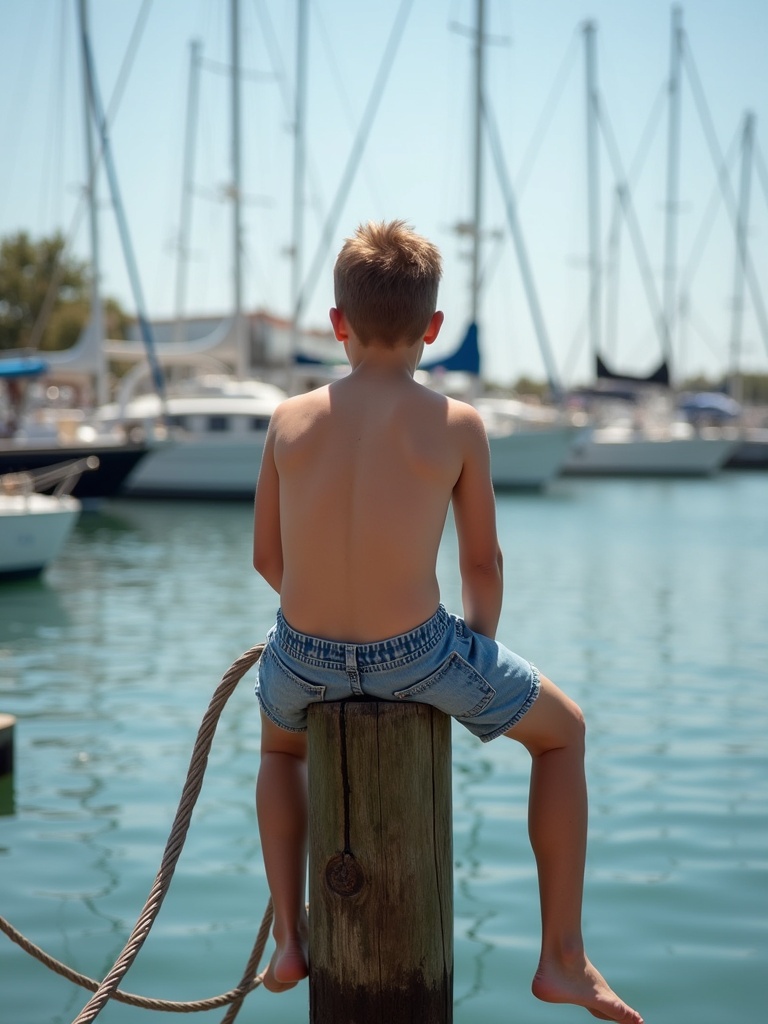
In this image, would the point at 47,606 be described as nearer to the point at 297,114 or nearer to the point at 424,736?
the point at 424,736

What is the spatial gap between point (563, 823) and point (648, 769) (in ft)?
13.9

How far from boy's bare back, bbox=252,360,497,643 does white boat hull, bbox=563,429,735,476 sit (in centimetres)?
4256

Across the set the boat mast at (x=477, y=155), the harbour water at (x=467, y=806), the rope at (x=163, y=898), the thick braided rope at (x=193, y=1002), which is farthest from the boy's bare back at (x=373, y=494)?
the boat mast at (x=477, y=155)

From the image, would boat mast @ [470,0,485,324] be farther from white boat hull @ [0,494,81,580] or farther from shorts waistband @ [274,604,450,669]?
shorts waistband @ [274,604,450,669]

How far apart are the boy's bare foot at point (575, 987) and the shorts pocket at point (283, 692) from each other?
76cm

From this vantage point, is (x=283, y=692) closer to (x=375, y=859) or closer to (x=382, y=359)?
(x=375, y=859)

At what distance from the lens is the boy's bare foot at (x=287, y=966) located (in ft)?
9.08

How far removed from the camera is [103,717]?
8141 millimetres

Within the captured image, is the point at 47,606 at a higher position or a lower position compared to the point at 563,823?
lower

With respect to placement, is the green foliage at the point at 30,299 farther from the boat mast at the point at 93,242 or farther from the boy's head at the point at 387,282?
the boy's head at the point at 387,282

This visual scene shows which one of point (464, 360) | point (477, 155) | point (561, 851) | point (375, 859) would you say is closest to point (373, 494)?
point (375, 859)

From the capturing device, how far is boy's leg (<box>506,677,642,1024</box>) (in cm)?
275

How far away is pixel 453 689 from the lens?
2.63 m

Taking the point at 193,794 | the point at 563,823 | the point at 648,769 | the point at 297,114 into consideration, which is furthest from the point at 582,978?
the point at 297,114
